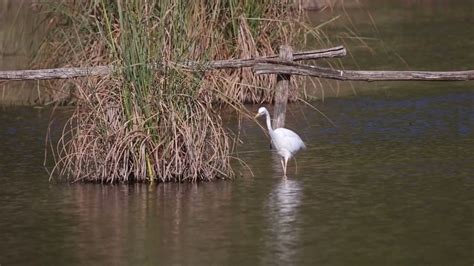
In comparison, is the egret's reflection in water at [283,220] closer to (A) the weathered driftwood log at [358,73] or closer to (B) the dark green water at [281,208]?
(B) the dark green water at [281,208]

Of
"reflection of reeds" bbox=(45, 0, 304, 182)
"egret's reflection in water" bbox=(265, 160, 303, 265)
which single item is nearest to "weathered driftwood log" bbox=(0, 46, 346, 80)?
"reflection of reeds" bbox=(45, 0, 304, 182)

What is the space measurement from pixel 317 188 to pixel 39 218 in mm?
2476

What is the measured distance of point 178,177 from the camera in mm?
11664

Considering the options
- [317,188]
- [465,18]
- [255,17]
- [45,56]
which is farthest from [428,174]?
[465,18]

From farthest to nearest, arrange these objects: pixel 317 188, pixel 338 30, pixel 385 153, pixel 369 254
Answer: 1. pixel 338 30
2. pixel 385 153
3. pixel 317 188
4. pixel 369 254

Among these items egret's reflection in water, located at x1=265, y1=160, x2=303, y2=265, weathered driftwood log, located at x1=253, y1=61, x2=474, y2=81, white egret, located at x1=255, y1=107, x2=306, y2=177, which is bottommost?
egret's reflection in water, located at x1=265, y1=160, x2=303, y2=265

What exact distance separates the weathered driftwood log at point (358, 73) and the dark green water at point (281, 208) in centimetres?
73

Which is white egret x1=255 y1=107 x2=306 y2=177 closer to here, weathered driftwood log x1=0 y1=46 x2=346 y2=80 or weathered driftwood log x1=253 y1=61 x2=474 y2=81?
weathered driftwood log x1=0 y1=46 x2=346 y2=80

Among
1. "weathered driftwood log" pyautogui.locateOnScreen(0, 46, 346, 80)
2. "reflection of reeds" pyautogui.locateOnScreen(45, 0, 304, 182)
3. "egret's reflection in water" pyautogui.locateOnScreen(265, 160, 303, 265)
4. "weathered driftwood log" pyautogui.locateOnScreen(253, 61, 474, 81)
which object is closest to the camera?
"egret's reflection in water" pyautogui.locateOnScreen(265, 160, 303, 265)

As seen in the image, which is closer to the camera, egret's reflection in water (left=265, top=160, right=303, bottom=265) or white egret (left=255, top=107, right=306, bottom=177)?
egret's reflection in water (left=265, top=160, right=303, bottom=265)

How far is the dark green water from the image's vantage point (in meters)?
8.99

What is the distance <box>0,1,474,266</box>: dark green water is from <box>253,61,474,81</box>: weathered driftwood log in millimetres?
727

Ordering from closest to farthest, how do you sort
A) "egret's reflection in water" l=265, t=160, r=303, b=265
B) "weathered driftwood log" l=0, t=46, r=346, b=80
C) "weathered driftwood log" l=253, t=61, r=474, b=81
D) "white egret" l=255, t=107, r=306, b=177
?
1. "egret's reflection in water" l=265, t=160, r=303, b=265
2. "white egret" l=255, t=107, r=306, b=177
3. "weathered driftwood log" l=0, t=46, r=346, b=80
4. "weathered driftwood log" l=253, t=61, r=474, b=81

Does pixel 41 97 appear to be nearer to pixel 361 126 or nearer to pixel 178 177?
pixel 361 126
